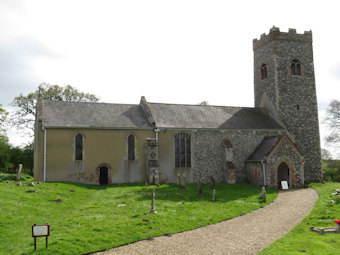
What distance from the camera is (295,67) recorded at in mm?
36812

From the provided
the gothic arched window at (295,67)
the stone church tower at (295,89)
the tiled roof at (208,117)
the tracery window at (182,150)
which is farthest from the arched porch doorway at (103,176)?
the gothic arched window at (295,67)

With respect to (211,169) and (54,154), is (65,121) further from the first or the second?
(211,169)

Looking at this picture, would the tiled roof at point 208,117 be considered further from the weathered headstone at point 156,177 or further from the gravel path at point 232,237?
the gravel path at point 232,237

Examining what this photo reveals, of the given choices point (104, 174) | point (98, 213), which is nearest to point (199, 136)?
point (104, 174)

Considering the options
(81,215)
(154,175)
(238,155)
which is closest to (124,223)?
(81,215)

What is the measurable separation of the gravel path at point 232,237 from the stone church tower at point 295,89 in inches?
728

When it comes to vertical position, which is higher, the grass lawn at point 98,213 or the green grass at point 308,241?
Answer: the grass lawn at point 98,213

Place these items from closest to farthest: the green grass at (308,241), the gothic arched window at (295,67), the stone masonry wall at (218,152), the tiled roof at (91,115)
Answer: the green grass at (308,241), the tiled roof at (91,115), the stone masonry wall at (218,152), the gothic arched window at (295,67)

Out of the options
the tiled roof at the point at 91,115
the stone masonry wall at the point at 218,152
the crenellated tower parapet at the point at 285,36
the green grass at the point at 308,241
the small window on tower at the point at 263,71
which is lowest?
the green grass at the point at 308,241

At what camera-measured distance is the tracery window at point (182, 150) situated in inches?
1189

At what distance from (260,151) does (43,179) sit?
21.2m

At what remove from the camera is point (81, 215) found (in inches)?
598

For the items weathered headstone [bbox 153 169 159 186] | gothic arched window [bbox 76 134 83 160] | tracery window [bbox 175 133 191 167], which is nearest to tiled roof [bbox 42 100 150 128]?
gothic arched window [bbox 76 134 83 160]

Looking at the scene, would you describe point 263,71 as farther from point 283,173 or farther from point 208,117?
point 283,173
